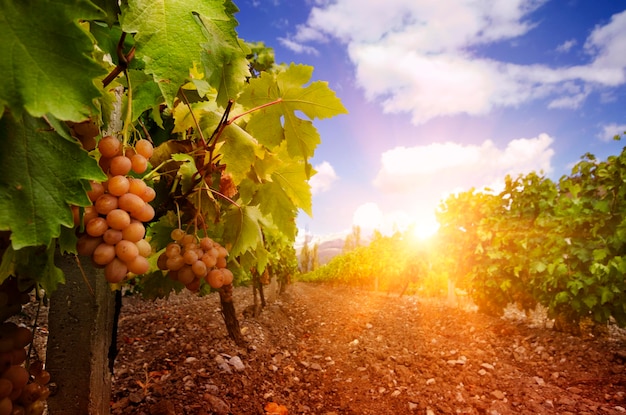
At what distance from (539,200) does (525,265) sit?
1.32m

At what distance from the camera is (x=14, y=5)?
0.51 meters

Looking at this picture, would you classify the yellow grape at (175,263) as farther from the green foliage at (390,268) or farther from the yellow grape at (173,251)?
the green foliage at (390,268)

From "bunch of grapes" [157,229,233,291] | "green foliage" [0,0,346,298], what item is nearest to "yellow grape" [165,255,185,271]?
"bunch of grapes" [157,229,233,291]

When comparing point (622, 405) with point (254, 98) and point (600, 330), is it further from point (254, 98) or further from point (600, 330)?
point (254, 98)

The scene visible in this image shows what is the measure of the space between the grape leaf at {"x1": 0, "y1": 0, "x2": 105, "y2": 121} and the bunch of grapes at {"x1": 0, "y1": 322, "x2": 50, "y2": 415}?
610mm

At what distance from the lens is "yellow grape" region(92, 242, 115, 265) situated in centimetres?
72

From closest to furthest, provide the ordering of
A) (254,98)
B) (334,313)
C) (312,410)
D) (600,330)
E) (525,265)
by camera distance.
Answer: (254,98), (312,410), (600,330), (525,265), (334,313)

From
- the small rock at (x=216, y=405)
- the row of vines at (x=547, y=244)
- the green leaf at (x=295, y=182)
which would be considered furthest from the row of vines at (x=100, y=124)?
the row of vines at (x=547, y=244)

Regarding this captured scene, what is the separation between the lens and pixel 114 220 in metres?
0.73

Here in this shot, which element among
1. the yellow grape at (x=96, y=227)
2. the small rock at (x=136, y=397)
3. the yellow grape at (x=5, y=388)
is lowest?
the small rock at (x=136, y=397)

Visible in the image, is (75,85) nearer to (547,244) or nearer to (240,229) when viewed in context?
(240,229)

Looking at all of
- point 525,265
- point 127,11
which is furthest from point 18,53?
point 525,265

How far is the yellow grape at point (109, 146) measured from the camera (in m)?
0.74

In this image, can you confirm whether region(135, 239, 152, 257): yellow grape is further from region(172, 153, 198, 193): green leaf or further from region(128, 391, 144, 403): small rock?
region(128, 391, 144, 403): small rock
